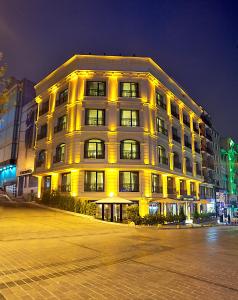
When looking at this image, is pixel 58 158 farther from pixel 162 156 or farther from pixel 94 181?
pixel 162 156

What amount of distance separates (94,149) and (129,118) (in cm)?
529

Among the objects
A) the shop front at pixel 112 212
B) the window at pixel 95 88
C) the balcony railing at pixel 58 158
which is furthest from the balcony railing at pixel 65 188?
the window at pixel 95 88

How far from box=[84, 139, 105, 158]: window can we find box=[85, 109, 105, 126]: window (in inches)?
81.6

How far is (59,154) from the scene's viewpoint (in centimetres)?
3120

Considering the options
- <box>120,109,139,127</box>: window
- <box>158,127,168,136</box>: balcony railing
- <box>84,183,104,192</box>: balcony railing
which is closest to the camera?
<box>84,183,104,192</box>: balcony railing

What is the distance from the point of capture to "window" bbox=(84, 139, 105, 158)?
2802 cm

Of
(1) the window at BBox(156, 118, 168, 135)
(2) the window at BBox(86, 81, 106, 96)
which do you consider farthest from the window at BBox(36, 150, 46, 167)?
(1) the window at BBox(156, 118, 168, 135)

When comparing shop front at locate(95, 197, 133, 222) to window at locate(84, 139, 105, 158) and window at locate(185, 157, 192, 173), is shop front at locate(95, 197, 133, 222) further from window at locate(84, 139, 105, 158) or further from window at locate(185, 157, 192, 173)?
window at locate(185, 157, 192, 173)

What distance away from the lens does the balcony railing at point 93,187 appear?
27406 millimetres

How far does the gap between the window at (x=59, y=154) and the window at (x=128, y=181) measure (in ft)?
24.6

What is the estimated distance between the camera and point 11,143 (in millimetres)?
49906

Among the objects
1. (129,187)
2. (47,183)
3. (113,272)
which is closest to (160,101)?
(129,187)

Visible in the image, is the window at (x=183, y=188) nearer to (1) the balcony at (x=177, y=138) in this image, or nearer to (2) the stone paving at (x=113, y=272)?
(1) the balcony at (x=177, y=138)

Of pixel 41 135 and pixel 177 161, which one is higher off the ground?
pixel 41 135
